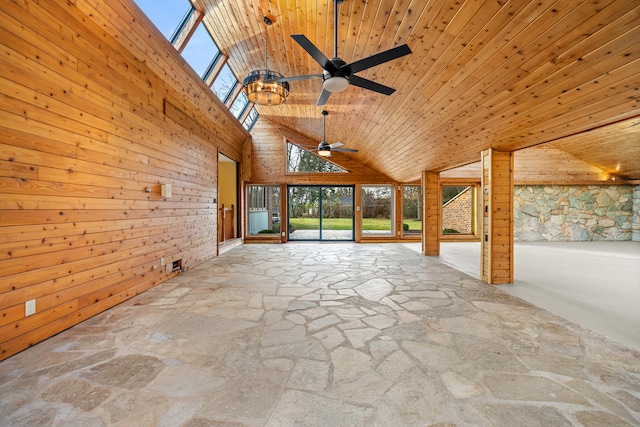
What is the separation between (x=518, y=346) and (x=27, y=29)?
16.8ft

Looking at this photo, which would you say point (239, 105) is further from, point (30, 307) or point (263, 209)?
point (30, 307)

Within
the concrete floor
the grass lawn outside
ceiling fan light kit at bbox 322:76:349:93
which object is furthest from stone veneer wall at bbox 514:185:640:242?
ceiling fan light kit at bbox 322:76:349:93

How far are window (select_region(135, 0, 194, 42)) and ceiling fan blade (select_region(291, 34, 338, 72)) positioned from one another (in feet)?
8.25

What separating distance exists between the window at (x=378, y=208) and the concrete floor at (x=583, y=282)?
2.21 metres

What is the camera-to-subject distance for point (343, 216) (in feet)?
32.7

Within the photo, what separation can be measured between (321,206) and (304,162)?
170 cm

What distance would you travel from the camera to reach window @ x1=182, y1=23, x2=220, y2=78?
4.50 meters

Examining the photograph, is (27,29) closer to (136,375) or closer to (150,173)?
(150,173)

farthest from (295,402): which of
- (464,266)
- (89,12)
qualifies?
(464,266)

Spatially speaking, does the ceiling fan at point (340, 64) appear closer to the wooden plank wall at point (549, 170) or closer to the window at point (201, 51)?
the window at point (201, 51)

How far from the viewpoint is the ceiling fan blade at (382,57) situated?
92.2 inches

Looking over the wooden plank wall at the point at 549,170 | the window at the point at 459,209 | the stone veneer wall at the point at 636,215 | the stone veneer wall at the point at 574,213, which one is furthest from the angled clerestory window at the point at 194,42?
the stone veneer wall at the point at 636,215

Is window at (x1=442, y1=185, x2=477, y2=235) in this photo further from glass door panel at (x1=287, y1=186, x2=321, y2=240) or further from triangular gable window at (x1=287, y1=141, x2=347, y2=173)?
glass door panel at (x1=287, y1=186, x2=321, y2=240)

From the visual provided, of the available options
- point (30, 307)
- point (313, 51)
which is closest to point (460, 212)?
point (313, 51)
